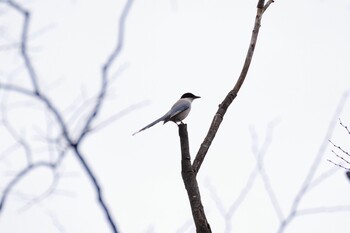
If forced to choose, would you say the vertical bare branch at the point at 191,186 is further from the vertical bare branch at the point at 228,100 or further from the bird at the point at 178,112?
the bird at the point at 178,112

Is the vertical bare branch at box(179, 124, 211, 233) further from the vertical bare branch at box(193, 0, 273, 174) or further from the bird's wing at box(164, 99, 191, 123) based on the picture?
the bird's wing at box(164, 99, 191, 123)

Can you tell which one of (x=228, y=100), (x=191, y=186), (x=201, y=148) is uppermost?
(x=228, y=100)

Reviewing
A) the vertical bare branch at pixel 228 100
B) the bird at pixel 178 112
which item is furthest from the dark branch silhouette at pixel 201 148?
the bird at pixel 178 112

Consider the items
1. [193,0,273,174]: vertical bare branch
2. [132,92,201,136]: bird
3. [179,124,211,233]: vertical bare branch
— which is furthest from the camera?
[132,92,201,136]: bird

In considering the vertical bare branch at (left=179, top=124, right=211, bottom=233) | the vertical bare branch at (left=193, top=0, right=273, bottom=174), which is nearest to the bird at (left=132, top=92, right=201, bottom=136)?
the vertical bare branch at (left=193, top=0, right=273, bottom=174)

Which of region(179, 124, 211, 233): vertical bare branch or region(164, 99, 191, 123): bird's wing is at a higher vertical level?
region(164, 99, 191, 123): bird's wing

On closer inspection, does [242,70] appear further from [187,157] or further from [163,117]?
[163,117]

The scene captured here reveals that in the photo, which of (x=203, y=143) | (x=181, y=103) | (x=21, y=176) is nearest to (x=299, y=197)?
(x=203, y=143)

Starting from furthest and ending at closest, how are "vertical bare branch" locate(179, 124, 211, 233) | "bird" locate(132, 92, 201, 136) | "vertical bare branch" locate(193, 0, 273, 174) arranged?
"bird" locate(132, 92, 201, 136) → "vertical bare branch" locate(193, 0, 273, 174) → "vertical bare branch" locate(179, 124, 211, 233)

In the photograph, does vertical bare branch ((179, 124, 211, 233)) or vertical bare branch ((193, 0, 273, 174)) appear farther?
vertical bare branch ((193, 0, 273, 174))

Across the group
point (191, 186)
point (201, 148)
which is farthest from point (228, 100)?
point (191, 186)

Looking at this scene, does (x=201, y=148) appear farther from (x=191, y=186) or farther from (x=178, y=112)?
(x=178, y=112)

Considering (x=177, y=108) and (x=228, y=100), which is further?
(x=177, y=108)

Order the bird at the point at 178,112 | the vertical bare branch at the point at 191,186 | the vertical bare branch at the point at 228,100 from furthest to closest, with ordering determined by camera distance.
A: the bird at the point at 178,112
the vertical bare branch at the point at 228,100
the vertical bare branch at the point at 191,186
